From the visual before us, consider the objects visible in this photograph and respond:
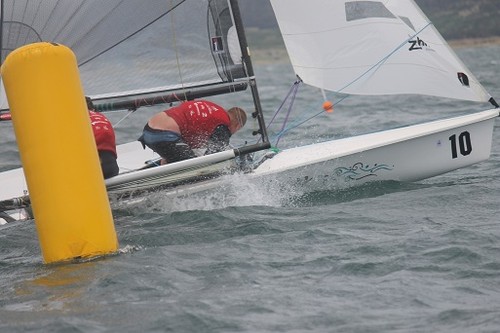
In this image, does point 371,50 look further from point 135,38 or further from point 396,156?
point 135,38

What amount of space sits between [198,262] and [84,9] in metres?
2.40

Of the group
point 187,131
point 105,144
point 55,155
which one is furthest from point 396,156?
point 55,155

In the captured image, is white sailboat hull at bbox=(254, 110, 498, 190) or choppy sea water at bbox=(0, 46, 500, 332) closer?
choppy sea water at bbox=(0, 46, 500, 332)

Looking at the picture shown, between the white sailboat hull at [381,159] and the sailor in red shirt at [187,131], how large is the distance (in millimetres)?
197

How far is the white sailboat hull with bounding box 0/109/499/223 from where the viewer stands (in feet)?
22.5

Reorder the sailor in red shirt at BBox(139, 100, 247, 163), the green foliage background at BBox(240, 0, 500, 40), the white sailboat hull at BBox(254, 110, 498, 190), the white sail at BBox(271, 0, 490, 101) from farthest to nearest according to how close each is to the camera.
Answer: the green foliage background at BBox(240, 0, 500, 40)
the white sail at BBox(271, 0, 490, 101)
the white sailboat hull at BBox(254, 110, 498, 190)
the sailor in red shirt at BBox(139, 100, 247, 163)

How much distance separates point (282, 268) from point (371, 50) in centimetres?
251

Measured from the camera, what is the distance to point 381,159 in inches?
276

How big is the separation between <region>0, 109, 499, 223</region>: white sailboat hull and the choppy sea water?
0.09 metres

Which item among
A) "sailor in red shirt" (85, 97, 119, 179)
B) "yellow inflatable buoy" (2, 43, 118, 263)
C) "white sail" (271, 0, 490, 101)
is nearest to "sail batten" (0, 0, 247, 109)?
"white sail" (271, 0, 490, 101)

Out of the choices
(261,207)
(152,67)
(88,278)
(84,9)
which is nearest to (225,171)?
(261,207)

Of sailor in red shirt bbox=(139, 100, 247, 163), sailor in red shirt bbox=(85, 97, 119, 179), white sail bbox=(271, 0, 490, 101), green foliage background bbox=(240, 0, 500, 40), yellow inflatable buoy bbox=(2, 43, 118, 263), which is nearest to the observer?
yellow inflatable buoy bbox=(2, 43, 118, 263)

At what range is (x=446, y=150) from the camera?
7109 millimetres

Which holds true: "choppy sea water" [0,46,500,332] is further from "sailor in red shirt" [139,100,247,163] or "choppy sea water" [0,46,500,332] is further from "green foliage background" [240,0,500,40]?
"green foliage background" [240,0,500,40]
